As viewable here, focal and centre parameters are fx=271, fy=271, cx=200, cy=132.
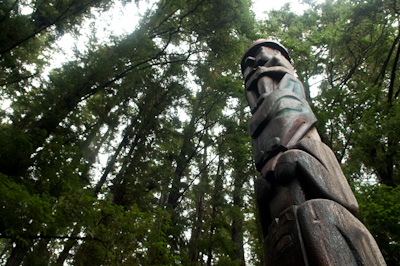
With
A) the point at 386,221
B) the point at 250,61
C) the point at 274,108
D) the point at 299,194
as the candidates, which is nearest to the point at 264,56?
the point at 250,61

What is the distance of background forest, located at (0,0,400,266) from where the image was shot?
422 cm

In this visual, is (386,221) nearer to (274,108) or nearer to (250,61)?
(274,108)

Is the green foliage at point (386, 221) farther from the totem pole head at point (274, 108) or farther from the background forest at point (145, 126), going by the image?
the totem pole head at point (274, 108)

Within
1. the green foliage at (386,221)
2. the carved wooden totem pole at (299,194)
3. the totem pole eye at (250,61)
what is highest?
the totem pole eye at (250,61)

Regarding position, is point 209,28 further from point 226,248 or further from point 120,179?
point 226,248

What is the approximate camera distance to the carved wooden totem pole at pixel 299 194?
76.8 inches

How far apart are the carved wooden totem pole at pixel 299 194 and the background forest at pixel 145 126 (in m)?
2.76

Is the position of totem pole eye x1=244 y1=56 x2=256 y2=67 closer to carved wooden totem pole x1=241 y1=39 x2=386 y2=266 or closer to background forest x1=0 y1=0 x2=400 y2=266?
carved wooden totem pole x1=241 y1=39 x2=386 y2=266

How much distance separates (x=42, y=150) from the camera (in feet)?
13.8

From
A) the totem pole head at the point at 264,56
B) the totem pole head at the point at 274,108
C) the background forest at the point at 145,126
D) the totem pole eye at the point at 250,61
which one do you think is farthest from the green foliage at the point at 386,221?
the totem pole eye at the point at 250,61

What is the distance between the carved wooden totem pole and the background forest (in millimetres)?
2764

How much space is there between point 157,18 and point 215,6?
1.87 meters

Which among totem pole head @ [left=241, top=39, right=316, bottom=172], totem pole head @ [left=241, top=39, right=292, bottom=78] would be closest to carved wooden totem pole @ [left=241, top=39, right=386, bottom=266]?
totem pole head @ [left=241, top=39, right=316, bottom=172]

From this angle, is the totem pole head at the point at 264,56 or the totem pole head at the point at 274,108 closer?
the totem pole head at the point at 274,108
